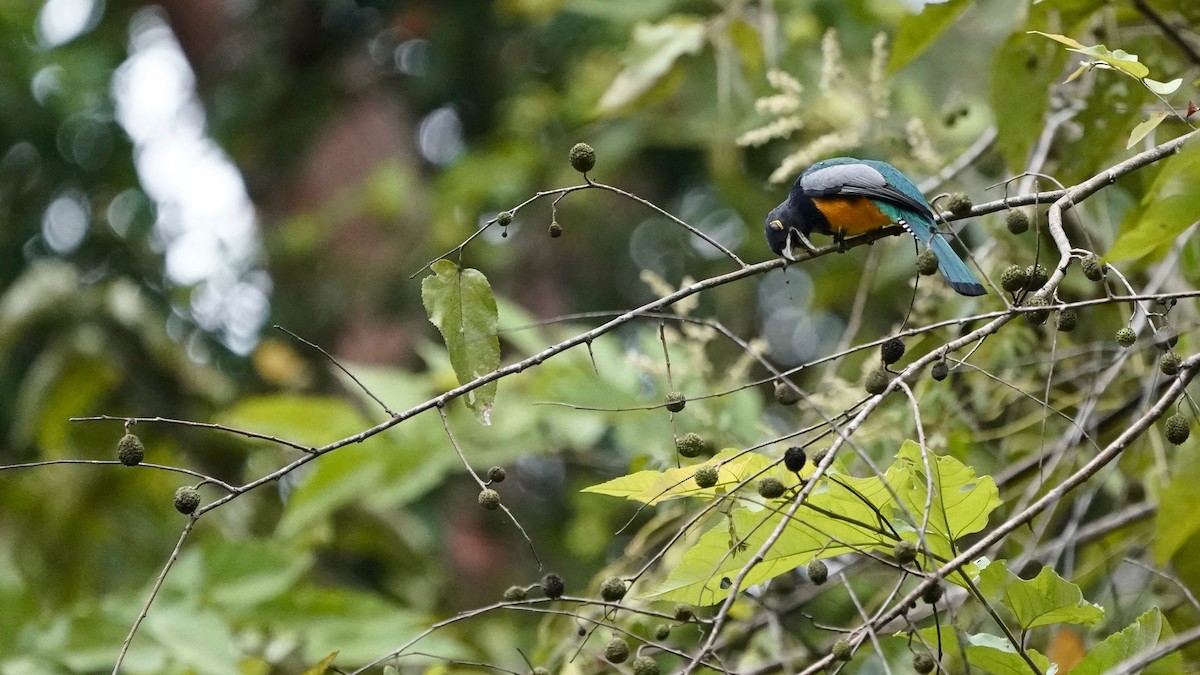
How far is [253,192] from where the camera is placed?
27.8ft

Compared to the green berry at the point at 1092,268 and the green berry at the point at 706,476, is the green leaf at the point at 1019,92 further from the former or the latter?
the green berry at the point at 706,476

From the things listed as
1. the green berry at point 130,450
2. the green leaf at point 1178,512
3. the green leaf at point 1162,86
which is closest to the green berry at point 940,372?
the green leaf at point 1162,86

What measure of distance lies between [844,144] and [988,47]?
197 centimetres

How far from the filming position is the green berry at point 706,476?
5.46 feet

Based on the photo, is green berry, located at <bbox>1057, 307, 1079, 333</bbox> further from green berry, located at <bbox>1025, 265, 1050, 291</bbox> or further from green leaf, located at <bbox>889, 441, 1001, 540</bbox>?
green leaf, located at <bbox>889, 441, 1001, 540</bbox>

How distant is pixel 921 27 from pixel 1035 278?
1252 mm

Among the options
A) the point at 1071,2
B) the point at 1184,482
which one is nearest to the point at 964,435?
the point at 1184,482

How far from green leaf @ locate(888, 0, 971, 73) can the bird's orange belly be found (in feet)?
1.25

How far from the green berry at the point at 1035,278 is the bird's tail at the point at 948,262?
0.82 ft

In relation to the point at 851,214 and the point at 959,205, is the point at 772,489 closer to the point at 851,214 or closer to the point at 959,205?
the point at 959,205

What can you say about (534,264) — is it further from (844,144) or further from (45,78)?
(844,144)

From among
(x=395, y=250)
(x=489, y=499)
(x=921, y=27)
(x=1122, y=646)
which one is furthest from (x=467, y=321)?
(x=395, y=250)

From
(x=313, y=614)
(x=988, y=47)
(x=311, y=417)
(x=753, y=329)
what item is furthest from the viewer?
(x=753, y=329)

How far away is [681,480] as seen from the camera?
1734 mm
